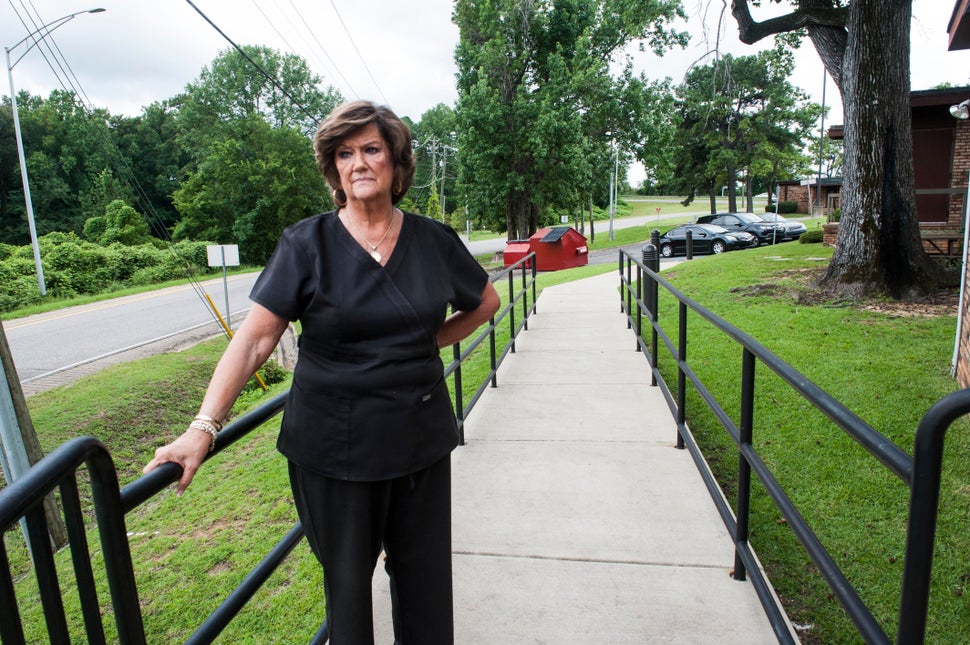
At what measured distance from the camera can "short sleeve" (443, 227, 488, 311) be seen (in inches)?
78.4

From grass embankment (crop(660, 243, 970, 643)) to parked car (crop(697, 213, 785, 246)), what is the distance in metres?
18.2

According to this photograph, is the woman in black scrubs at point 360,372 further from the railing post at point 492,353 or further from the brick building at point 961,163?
the brick building at point 961,163

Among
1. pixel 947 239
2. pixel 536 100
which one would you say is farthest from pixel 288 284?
pixel 536 100

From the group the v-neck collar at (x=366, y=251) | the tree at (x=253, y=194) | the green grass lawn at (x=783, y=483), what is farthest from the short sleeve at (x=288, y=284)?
the tree at (x=253, y=194)

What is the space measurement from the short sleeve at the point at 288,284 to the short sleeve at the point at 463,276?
1.45ft

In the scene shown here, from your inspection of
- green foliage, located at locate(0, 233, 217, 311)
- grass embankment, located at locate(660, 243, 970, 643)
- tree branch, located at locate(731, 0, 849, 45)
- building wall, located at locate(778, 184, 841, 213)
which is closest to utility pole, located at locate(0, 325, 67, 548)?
grass embankment, located at locate(660, 243, 970, 643)

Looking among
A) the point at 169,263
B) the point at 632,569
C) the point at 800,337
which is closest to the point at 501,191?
the point at 169,263

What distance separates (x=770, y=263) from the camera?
13211 mm

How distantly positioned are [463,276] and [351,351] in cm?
46

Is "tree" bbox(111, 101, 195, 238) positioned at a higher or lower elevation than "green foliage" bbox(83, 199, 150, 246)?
higher

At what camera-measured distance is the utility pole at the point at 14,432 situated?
5.26 m

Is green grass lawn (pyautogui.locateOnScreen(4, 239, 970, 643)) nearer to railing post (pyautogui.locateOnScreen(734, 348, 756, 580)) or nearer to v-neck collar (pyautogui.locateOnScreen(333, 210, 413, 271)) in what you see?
railing post (pyautogui.locateOnScreen(734, 348, 756, 580))

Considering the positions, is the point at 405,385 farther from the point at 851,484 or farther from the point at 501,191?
the point at 501,191

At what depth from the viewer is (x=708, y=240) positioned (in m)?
24.9
